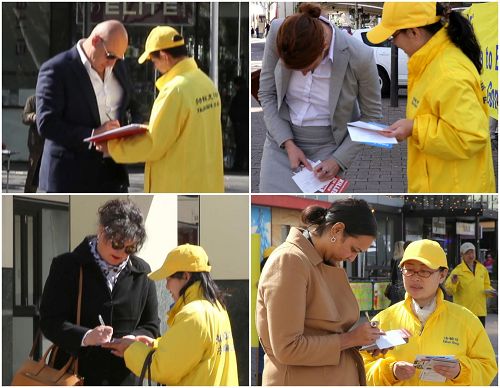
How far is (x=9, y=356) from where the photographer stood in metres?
5.34

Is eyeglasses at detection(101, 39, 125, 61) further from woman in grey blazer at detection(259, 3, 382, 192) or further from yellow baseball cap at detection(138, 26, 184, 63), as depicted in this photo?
woman in grey blazer at detection(259, 3, 382, 192)

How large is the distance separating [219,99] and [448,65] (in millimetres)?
1284

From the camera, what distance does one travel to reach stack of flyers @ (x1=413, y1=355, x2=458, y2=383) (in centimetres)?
438

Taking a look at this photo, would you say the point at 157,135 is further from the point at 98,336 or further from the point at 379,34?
the point at 379,34

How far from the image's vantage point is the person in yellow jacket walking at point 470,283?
6.21 meters

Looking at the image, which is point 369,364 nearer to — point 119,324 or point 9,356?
point 119,324

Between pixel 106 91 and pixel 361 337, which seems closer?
pixel 361 337

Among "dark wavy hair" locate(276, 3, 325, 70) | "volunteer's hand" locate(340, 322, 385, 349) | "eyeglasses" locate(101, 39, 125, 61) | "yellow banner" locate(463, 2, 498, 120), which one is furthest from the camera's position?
"yellow banner" locate(463, 2, 498, 120)

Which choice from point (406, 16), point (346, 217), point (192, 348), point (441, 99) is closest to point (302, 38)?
point (406, 16)

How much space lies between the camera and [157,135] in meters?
4.89

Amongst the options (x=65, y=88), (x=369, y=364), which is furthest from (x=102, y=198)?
(x=369, y=364)

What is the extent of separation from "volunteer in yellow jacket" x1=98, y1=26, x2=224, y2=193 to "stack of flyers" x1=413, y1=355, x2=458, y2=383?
1579 millimetres

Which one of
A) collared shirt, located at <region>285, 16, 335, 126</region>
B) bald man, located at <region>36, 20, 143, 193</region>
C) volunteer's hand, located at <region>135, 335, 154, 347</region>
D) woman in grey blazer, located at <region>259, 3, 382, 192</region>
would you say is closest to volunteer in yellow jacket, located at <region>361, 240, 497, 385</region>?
woman in grey blazer, located at <region>259, 3, 382, 192</region>

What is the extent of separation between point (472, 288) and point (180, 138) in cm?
301
